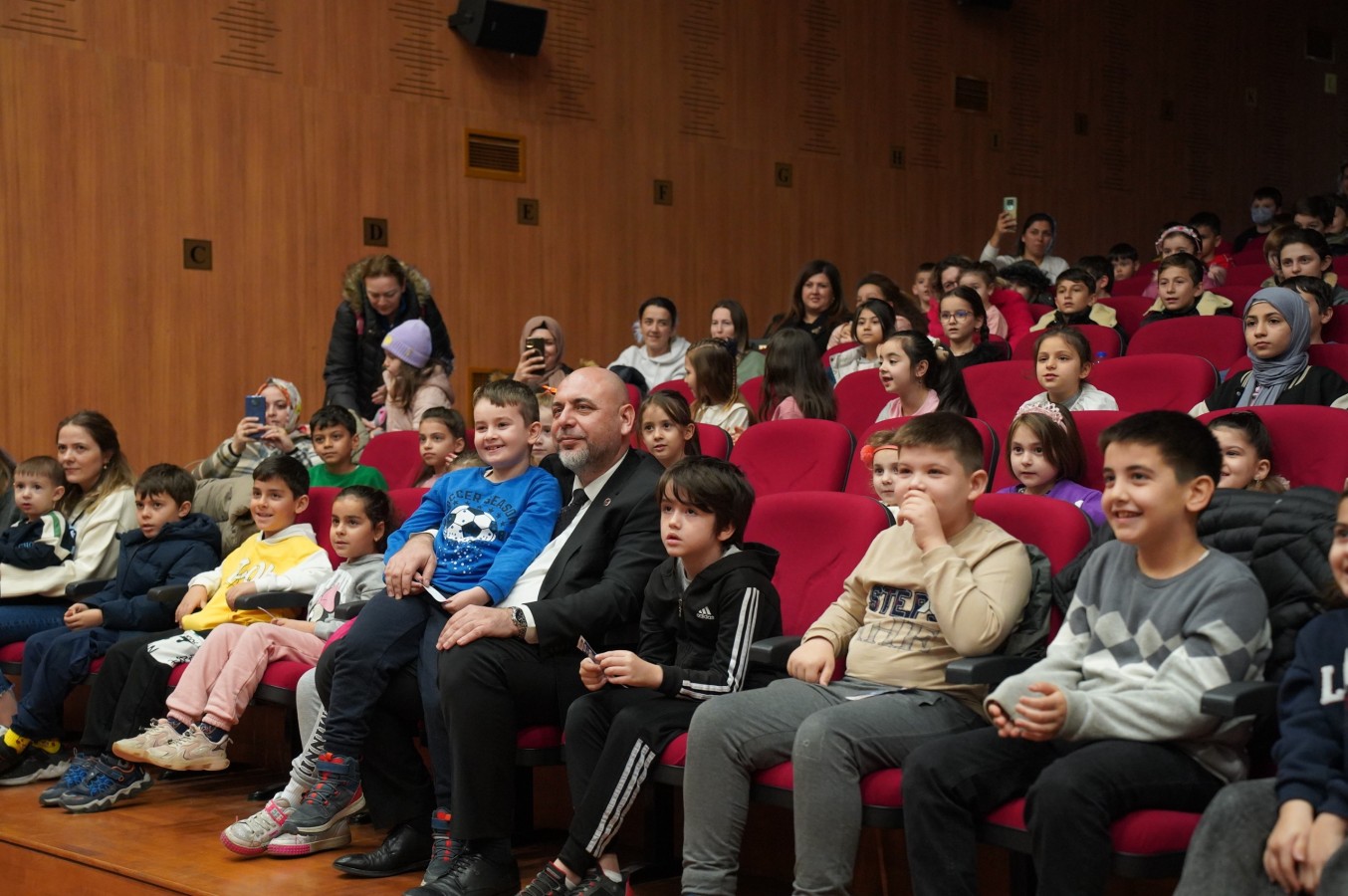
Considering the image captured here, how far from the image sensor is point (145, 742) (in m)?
2.84

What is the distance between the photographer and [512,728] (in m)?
2.29

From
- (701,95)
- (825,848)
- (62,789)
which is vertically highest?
(701,95)

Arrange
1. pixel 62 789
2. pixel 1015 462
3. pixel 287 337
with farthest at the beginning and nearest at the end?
1. pixel 287 337
2. pixel 62 789
3. pixel 1015 462

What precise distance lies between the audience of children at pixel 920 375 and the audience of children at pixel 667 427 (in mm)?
754

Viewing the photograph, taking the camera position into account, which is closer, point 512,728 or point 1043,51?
point 512,728

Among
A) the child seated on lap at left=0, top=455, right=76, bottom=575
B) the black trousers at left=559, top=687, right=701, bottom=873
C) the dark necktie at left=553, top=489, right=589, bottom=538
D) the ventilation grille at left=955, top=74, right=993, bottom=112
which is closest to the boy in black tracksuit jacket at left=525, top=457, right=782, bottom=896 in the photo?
the black trousers at left=559, top=687, right=701, bottom=873

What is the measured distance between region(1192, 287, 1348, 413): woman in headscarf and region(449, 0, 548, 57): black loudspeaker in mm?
3424

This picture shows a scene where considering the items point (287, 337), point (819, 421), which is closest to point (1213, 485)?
point (819, 421)

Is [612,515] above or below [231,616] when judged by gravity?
above

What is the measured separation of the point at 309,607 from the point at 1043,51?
606 cm

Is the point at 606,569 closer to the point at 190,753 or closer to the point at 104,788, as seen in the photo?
the point at 190,753

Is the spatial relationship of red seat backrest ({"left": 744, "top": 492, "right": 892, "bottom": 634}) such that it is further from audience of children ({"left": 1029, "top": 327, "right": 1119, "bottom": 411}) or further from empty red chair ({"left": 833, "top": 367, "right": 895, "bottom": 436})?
empty red chair ({"left": 833, "top": 367, "right": 895, "bottom": 436})

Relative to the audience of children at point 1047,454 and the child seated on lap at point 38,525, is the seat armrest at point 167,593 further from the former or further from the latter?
the audience of children at point 1047,454

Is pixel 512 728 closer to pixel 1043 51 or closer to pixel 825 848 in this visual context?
pixel 825 848
